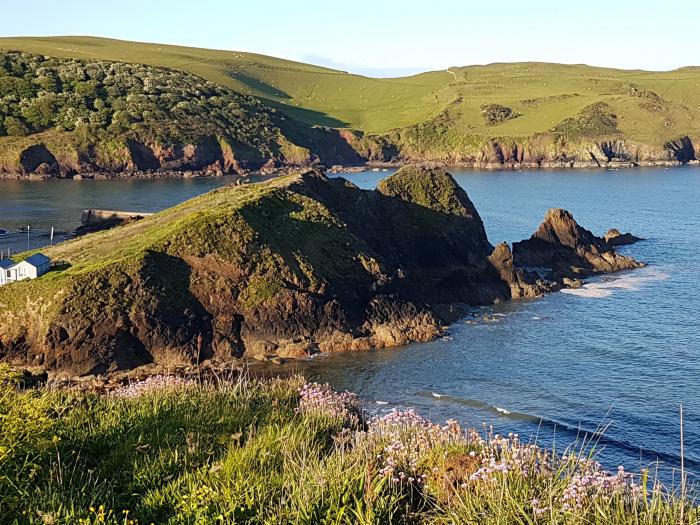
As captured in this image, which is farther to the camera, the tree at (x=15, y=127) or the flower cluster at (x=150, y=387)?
the tree at (x=15, y=127)

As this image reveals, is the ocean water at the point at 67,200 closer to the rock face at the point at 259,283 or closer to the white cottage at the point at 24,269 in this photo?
the white cottage at the point at 24,269

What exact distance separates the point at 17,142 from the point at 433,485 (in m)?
157

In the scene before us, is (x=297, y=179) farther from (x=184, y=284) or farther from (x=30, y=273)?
(x=30, y=273)

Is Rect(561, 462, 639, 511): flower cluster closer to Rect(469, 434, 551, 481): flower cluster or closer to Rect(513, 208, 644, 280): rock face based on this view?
Rect(469, 434, 551, 481): flower cluster

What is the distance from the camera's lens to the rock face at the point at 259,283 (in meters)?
45.9

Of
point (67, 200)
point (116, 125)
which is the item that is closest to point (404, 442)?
point (67, 200)

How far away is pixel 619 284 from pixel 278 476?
60.2m

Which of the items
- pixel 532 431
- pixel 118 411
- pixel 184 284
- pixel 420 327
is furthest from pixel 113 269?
pixel 118 411

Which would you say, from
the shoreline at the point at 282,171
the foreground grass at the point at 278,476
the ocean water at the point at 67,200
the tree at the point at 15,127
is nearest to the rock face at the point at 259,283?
the ocean water at the point at 67,200

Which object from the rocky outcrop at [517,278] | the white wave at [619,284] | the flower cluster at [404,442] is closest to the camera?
the flower cluster at [404,442]

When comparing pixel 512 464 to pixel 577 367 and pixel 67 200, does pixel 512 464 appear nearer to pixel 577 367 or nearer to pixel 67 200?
pixel 577 367

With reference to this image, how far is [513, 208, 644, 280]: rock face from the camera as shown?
236ft

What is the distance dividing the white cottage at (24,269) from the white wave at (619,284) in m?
42.0

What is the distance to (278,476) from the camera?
1283 cm
